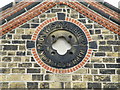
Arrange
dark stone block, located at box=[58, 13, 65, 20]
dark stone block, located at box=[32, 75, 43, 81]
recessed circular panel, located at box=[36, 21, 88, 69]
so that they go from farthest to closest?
dark stone block, located at box=[58, 13, 65, 20], recessed circular panel, located at box=[36, 21, 88, 69], dark stone block, located at box=[32, 75, 43, 81]

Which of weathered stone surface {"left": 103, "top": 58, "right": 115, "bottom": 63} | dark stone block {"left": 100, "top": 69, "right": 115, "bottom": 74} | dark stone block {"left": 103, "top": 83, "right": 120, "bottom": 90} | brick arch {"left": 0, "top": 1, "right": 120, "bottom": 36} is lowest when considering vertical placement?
dark stone block {"left": 103, "top": 83, "right": 120, "bottom": 90}

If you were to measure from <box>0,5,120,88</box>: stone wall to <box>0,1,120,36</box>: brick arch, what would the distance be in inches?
6.1

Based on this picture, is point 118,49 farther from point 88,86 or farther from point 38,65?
point 38,65

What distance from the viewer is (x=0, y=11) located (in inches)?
454

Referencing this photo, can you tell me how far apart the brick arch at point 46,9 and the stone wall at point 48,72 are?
0.15 meters

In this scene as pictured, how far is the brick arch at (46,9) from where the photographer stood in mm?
11211

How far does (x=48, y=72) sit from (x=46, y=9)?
2.48 meters

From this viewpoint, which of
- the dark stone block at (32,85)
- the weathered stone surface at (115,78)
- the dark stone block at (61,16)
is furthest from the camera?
the dark stone block at (61,16)

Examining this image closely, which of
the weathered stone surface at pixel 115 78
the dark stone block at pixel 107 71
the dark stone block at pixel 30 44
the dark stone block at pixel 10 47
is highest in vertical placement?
the dark stone block at pixel 30 44

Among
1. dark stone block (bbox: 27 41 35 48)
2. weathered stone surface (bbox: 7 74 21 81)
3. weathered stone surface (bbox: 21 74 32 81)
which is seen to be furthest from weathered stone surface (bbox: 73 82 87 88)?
dark stone block (bbox: 27 41 35 48)

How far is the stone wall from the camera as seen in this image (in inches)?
411

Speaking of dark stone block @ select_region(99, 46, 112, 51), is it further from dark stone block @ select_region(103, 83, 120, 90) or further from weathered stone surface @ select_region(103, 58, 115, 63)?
dark stone block @ select_region(103, 83, 120, 90)

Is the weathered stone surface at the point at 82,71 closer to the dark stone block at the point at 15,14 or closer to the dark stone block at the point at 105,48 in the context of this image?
the dark stone block at the point at 105,48

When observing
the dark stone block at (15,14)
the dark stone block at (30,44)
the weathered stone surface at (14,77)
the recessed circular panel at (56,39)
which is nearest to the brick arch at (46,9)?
the dark stone block at (15,14)
